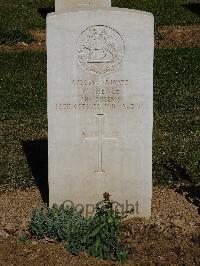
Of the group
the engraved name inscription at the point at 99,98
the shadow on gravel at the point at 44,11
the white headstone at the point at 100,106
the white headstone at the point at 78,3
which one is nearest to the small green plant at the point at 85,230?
the white headstone at the point at 100,106

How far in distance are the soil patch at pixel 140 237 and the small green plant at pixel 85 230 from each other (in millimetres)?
80

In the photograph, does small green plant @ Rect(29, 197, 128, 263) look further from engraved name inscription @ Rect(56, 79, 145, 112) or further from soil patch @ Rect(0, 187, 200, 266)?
engraved name inscription @ Rect(56, 79, 145, 112)

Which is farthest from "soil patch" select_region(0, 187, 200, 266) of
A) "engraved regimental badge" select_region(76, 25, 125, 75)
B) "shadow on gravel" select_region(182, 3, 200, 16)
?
"shadow on gravel" select_region(182, 3, 200, 16)

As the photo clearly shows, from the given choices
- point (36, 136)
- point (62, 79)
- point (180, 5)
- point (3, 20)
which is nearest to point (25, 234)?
point (62, 79)

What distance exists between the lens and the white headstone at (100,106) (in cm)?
635

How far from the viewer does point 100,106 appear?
6637mm

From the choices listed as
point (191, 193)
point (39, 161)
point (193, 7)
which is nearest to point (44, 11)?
point (193, 7)

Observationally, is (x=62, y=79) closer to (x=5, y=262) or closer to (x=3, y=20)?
(x=5, y=262)

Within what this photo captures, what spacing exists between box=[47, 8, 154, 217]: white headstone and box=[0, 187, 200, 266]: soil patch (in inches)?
13.0

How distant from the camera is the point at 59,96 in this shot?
6551 mm

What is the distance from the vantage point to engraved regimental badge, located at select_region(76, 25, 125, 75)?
6.37 metres

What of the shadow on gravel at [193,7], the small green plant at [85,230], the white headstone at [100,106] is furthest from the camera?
the shadow on gravel at [193,7]

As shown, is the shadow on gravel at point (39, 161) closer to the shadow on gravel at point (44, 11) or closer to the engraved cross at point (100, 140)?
the engraved cross at point (100, 140)

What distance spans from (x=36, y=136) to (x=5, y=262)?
4580mm
